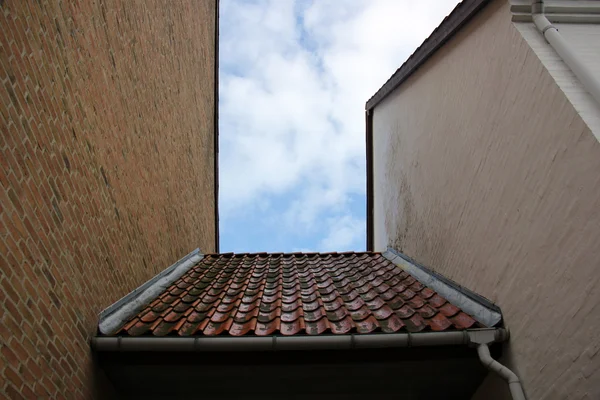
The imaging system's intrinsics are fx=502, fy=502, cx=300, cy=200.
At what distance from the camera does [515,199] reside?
12.7 ft

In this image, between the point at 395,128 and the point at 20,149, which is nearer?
the point at 20,149

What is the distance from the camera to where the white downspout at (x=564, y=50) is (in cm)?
327

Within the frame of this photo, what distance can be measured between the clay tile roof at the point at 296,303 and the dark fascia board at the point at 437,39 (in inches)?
108

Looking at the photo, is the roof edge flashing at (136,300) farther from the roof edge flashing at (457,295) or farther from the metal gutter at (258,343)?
the roof edge flashing at (457,295)

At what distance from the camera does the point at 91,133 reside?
400cm

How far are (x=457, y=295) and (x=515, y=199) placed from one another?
1207 mm

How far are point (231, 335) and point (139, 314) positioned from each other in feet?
3.61

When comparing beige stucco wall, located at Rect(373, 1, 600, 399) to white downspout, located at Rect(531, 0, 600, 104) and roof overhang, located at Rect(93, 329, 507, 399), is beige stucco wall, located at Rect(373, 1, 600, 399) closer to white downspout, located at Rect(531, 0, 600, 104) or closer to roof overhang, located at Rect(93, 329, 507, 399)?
white downspout, located at Rect(531, 0, 600, 104)

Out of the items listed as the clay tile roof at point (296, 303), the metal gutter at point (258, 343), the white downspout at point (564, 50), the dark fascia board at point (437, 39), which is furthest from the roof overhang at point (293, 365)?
the dark fascia board at point (437, 39)

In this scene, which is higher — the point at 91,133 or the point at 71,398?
the point at 91,133

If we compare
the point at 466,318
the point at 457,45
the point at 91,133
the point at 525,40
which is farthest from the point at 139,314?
the point at 457,45

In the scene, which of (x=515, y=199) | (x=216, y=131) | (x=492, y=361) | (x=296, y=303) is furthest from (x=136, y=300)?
(x=216, y=131)

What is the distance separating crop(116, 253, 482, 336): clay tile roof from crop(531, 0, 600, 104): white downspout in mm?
1903

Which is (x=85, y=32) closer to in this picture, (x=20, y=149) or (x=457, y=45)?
(x=20, y=149)
